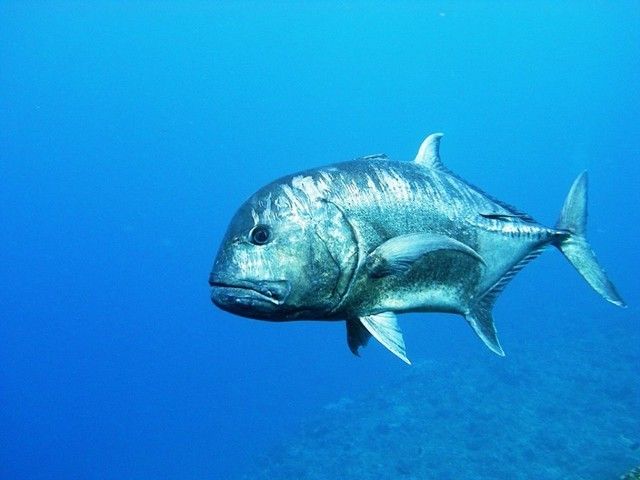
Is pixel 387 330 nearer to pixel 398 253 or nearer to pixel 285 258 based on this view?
pixel 398 253

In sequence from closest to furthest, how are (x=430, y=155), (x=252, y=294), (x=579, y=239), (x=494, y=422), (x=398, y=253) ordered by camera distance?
(x=252, y=294) < (x=398, y=253) < (x=430, y=155) < (x=579, y=239) < (x=494, y=422)

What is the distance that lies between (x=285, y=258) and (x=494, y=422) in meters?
16.2

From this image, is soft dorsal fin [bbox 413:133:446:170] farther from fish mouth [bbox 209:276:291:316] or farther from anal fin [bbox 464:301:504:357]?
fish mouth [bbox 209:276:291:316]

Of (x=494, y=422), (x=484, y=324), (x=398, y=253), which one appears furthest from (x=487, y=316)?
(x=494, y=422)

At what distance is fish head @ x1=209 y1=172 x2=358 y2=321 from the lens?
7.89 feet

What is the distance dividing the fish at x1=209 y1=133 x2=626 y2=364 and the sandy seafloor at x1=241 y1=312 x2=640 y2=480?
12.3 m

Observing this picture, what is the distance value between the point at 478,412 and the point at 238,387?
3484 cm

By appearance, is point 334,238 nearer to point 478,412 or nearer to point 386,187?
point 386,187

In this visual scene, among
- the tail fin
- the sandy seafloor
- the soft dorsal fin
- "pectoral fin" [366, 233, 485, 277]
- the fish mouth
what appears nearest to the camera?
the fish mouth

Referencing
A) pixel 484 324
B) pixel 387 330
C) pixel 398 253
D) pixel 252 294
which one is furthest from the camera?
pixel 484 324

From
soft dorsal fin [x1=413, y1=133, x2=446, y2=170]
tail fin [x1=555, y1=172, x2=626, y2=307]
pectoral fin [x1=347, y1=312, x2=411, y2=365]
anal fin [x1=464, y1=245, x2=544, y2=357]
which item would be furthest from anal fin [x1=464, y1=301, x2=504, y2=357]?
soft dorsal fin [x1=413, y1=133, x2=446, y2=170]

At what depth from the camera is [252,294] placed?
2.39 meters

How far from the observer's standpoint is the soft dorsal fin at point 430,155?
11.2 ft

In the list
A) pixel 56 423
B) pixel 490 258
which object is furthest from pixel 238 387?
pixel 56 423
